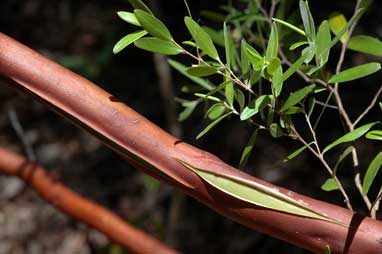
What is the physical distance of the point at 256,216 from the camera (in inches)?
16.4

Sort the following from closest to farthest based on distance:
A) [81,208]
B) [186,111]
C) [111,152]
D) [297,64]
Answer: [297,64], [186,111], [81,208], [111,152]

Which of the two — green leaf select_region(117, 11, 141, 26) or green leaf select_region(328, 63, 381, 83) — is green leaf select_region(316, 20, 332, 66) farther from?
green leaf select_region(117, 11, 141, 26)

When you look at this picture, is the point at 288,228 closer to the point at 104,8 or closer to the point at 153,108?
the point at 153,108

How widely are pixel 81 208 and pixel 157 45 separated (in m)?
0.51

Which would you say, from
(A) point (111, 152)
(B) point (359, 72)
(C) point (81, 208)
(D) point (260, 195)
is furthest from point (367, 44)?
(A) point (111, 152)

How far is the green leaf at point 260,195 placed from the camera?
1.34ft

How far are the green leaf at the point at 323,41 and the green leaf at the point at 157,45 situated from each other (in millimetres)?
96

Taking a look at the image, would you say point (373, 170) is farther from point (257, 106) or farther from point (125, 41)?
point (125, 41)

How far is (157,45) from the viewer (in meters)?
0.44

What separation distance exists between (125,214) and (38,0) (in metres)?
0.83

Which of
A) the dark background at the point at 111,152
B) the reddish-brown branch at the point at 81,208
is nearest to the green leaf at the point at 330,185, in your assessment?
the reddish-brown branch at the point at 81,208

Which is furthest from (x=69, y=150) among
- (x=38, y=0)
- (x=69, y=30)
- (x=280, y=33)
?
(x=280, y=33)

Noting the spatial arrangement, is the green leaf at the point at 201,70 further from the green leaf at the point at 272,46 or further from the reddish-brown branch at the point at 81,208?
the reddish-brown branch at the point at 81,208

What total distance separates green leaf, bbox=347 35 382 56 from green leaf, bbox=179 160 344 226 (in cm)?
14
